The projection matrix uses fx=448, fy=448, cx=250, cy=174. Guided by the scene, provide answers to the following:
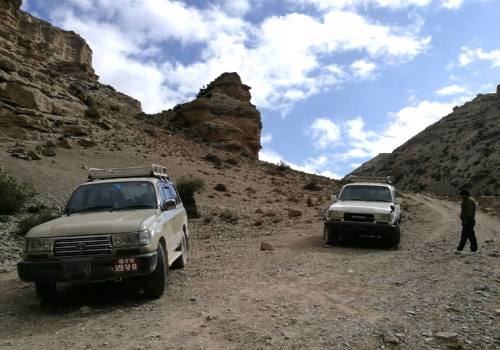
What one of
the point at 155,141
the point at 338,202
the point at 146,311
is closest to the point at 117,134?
the point at 155,141

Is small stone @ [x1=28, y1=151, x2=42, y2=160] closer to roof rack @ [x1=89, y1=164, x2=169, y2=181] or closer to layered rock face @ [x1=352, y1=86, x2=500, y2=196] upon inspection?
roof rack @ [x1=89, y1=164, x2=169, y2=181]

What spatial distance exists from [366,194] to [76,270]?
9369 millimetres

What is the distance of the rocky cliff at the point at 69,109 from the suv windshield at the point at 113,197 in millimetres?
18399

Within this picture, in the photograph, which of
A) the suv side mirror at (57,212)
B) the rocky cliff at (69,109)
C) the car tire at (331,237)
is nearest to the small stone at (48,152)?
the rocky cliff at (69,109)

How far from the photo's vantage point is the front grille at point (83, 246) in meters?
5.88

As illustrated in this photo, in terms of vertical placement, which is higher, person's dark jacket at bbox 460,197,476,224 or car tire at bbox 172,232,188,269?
person's dark jacket at bbox 460,197,476,224

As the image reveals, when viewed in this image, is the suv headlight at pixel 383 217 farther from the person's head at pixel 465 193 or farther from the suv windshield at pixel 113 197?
the suv windshield at pixel 113 197

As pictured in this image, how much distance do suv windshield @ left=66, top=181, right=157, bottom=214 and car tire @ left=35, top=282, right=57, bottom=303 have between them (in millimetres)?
1384

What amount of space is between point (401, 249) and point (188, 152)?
91.3 feet

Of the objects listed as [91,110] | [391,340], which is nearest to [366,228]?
[391,340]

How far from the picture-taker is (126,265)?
5.89 m

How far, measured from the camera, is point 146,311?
234 inches

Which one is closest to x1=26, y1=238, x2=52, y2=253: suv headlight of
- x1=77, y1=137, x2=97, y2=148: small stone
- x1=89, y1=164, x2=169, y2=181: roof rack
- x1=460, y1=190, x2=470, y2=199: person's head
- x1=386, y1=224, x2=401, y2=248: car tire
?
x1=89, y1=164, x2=169, y2=181: roof rack

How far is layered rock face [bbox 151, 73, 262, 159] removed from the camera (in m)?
46.2
